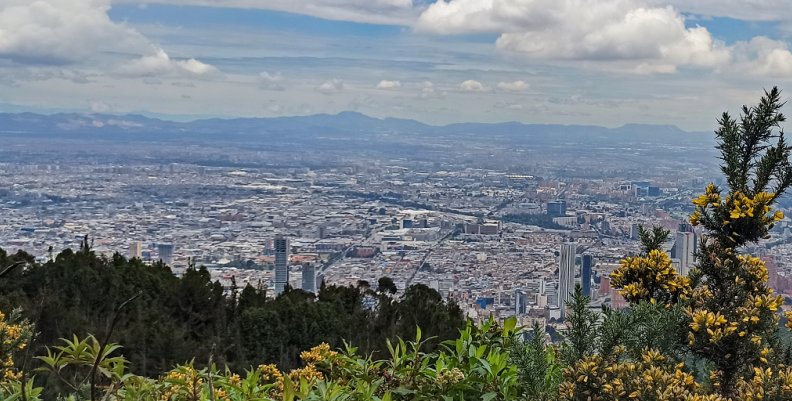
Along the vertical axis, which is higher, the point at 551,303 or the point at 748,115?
the point at 748,115

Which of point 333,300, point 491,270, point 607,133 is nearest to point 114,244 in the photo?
point 491,270

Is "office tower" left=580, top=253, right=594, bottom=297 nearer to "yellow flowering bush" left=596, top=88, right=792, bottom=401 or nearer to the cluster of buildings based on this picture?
the cluster of buildings

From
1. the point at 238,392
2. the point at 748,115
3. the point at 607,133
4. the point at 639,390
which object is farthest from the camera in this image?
the point at 607,133

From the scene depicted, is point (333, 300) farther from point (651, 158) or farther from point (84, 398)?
point (651, 158)

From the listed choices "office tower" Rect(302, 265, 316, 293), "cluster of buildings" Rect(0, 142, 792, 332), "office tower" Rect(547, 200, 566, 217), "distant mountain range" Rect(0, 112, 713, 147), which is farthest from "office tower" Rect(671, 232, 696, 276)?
"distant mountain range" Rect(0, 112, 713, 147)

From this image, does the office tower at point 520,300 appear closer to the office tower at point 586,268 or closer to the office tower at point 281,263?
the office tower at point 586,268

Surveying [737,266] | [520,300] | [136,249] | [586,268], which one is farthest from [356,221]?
[737,266]
